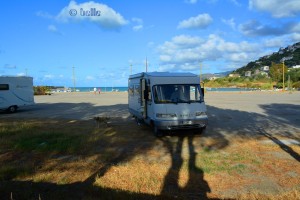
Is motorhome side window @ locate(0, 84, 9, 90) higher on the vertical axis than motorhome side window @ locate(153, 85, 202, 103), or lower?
higher

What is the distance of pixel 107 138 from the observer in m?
11.6

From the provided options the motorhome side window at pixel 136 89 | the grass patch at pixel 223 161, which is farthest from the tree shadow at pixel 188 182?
the motorhome side window at pixel 136 89

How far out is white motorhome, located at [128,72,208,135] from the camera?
1172cm

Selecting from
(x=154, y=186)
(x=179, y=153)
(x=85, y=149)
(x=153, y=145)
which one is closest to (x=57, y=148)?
(x=85, y=149)

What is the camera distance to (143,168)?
7707mm

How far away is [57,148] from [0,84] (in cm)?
1611

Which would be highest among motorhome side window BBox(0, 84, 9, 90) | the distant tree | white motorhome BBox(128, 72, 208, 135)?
the distant tree

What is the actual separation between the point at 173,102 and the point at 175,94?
0.43 meters

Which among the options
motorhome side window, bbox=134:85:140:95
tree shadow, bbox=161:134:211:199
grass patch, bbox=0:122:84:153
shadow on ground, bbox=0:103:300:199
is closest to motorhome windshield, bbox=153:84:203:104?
shadow on ground, bbox=0:103:300:199

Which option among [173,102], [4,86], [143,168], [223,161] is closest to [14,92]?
[4,86]

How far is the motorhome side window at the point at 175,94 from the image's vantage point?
1216 centimetres

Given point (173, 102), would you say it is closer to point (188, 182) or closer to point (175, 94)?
point (175, 94)

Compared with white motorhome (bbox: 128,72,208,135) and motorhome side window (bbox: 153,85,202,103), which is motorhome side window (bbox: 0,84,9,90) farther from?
motorhome side window (bbox: 153,85,202,103)

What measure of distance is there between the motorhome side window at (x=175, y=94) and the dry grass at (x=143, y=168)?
1443mm
